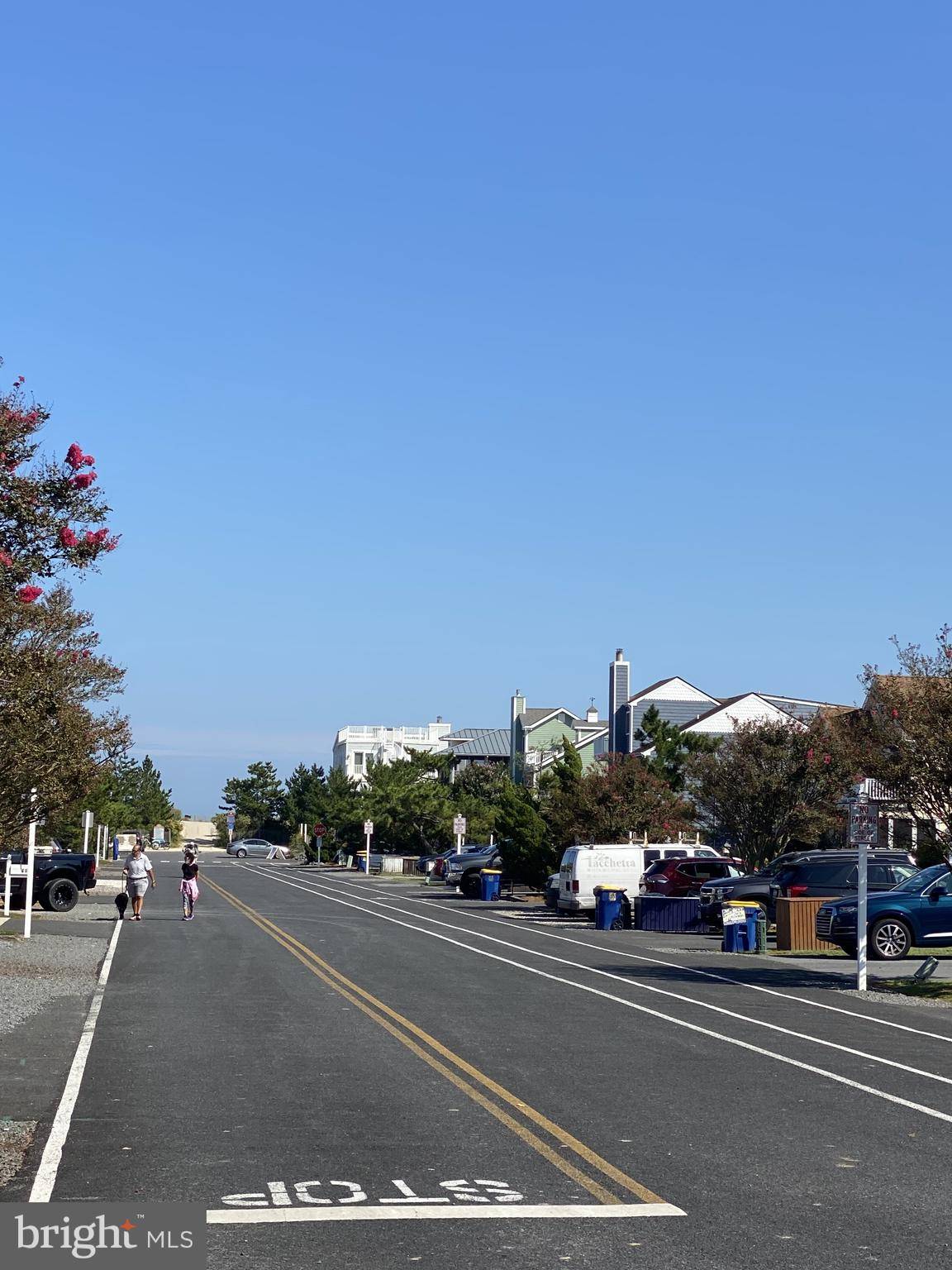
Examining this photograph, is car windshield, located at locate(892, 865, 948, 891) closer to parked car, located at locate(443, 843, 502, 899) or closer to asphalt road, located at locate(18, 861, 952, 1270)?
asphalt road, located at locate(18, 861, 952, 1270)

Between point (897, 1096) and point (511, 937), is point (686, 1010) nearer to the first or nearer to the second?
point (897, 1096)

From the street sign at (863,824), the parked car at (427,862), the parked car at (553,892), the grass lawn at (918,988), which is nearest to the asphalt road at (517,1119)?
the grass lawn at (918,988)

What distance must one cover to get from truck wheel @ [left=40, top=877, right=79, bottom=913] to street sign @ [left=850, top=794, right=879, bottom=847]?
2213 centimetres

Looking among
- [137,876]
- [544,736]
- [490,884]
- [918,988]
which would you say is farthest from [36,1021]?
[544,736]

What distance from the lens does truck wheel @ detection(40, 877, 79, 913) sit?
37219 mm

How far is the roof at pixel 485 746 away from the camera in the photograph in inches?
4973

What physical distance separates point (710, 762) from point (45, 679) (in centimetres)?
3002

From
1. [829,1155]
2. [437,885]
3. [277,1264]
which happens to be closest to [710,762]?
[437,885]

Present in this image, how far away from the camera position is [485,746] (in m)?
129

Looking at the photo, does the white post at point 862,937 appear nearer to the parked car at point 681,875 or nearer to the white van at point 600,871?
the parked car at point 681,875

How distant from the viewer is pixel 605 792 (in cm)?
4775

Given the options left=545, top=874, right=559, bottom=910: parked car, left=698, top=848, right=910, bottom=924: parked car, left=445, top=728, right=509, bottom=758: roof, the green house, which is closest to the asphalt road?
left=698, top=848, right=910, bottom=924: parked car

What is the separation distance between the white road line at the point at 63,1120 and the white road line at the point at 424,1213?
1062 millimetres

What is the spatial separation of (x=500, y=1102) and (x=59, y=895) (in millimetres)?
28239
